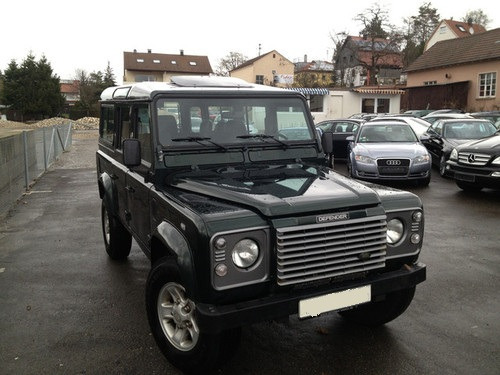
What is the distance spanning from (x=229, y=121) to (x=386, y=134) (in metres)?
9.05

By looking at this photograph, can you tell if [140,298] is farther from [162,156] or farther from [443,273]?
[443,273]

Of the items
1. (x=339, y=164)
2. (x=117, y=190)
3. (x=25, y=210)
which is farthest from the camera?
(x=339, y=164)

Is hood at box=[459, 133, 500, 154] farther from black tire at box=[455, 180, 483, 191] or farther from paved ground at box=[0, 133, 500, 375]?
paved ground at box=[0, 133, 500, 375]

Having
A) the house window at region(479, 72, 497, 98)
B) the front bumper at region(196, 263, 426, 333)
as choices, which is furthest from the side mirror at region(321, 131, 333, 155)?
the house window at region(479, 72, 497, 98)

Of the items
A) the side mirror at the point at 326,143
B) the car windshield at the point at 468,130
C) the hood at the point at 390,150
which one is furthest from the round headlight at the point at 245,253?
the car windshield at the point at 468,130

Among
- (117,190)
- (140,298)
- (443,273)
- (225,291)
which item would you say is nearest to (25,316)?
(140,298)

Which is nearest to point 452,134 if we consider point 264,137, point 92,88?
point 264,137

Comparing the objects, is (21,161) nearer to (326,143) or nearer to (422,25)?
(326,143)

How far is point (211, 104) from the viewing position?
4.28 metres

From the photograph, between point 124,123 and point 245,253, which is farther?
point 124,123

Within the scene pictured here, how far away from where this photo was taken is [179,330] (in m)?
3.45

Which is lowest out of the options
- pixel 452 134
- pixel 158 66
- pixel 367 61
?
pixel 452 134

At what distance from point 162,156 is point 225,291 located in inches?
59.9

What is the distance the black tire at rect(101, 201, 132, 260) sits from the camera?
5922 millimetres
